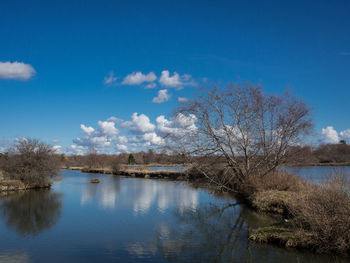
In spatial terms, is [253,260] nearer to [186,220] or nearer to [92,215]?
[186,220]

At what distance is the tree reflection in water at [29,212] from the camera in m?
15.0

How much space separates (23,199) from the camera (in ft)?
79.9

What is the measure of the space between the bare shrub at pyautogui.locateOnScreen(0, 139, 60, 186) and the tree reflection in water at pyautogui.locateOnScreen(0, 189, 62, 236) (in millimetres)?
4988

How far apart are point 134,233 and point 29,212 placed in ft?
32.2

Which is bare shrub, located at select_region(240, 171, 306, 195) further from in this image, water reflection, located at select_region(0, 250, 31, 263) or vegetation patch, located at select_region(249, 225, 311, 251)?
water reflection, located at select_region(0, 250, 31, 263)

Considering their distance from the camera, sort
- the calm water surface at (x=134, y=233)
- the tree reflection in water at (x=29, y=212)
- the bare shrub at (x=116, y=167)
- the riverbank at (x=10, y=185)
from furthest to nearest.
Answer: the bare shrub at (x=116, y=167) < the riverbank at (x=10, y=185) < the tree reflection in water at (x=29, y=212) < the calm water surface at (x=134, y=233)

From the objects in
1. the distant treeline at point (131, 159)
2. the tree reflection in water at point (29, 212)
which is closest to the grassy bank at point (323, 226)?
the tree reflection in water at point (29, 212)

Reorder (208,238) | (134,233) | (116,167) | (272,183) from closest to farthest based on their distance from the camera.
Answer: (208,238) < (134,233) < (272,183) < (116,167)

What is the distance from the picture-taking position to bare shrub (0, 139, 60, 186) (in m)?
30.9

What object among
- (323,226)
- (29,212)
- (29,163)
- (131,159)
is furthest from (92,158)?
(323,226)

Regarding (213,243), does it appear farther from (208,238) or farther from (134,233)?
(134,233)

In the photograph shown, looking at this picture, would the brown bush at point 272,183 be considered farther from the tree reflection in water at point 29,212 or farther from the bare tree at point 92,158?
the bare tree at point 92,158

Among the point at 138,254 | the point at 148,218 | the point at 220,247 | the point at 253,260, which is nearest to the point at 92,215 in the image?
the point at 148,218

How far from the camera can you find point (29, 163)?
102 ft
